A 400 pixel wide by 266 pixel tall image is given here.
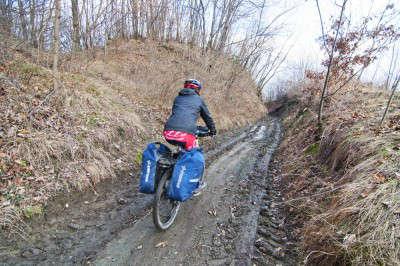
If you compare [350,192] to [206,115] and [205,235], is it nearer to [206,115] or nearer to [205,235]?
[205,235]

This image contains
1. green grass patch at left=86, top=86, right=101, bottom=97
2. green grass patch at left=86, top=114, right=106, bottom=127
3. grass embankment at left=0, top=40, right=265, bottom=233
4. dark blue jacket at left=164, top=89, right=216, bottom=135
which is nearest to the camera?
grass embankment at left=0, top=40, right=265, bottom=233

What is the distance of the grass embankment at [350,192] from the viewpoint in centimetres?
279

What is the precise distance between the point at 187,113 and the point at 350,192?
8.95ft

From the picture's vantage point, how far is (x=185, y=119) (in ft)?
13.2

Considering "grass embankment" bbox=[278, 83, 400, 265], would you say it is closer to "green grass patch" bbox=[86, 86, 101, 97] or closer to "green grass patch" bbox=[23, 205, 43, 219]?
"green grass patch" bbox=[23, 205, 43, 219]

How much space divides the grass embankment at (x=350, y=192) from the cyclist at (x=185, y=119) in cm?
220

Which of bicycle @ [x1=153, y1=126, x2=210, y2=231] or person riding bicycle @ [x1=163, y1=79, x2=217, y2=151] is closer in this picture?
bicycle @ [x1=153, y1=126, x2=210, y2=231]

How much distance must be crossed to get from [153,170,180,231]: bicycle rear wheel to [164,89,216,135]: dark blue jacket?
0.76 meters

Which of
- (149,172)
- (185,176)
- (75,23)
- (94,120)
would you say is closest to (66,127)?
(94,120)

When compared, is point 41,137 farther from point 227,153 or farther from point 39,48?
point 227,153

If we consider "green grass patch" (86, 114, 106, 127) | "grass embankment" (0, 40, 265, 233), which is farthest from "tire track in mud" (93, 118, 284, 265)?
"green grass patch" (86, 114, 106, 127)

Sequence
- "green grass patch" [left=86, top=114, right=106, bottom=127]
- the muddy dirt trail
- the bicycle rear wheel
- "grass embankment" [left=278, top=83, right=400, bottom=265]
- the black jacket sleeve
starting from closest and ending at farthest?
"grass embankment" [left=278, top=83, right=400, bottom=265] → the muddy dirt trail → the bicycle rear wheel → the black jacket sleeve → "green grass patch" [left=86, top=114, right=106, bottom=127]

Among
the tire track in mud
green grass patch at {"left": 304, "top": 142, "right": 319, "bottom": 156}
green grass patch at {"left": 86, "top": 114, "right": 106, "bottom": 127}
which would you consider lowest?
the tire track in mud

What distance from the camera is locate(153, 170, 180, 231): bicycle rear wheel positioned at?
3.53 metres
